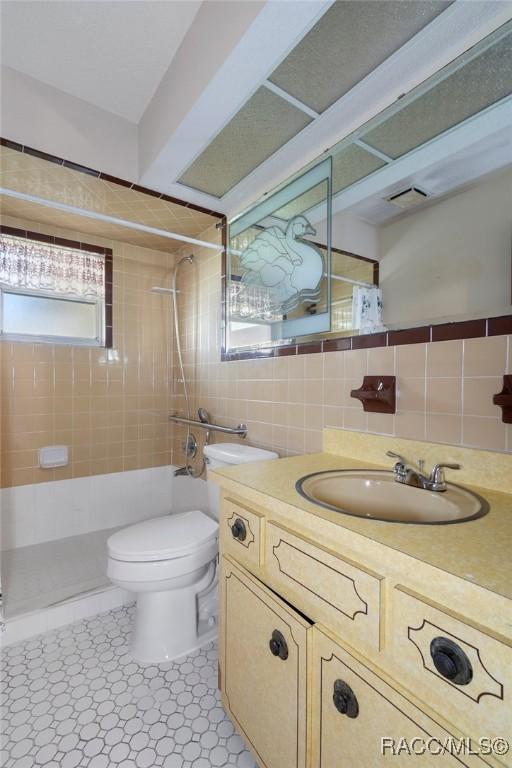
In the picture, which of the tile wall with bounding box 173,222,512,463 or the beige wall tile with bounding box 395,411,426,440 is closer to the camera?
the tile wall with bounding box 173,222,512,463

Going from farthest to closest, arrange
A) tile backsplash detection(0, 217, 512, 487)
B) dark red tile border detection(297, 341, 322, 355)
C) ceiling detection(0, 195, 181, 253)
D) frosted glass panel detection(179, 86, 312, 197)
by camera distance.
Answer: ceiling detection(0, 195, 181, 253)
dark red tile border detection(297, 341, 322, 355)
frosted glass panel detection(179, 86, 312, 197)
tile backsplash detection(0, 217, 512, 487)

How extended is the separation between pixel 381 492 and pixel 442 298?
0.62 meters

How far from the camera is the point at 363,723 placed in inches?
25.6

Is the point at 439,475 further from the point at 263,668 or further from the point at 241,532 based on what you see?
the point at 263,668

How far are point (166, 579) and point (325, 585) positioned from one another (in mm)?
938

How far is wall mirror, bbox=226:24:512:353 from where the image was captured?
95 cm

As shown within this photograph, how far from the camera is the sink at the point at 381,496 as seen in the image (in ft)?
2.84

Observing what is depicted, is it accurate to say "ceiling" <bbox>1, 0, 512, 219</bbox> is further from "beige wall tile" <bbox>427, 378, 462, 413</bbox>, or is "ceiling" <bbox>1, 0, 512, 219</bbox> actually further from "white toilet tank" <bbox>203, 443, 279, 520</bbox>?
"white toilet tank" <bbox>203, 443, 279, 520</bbox>

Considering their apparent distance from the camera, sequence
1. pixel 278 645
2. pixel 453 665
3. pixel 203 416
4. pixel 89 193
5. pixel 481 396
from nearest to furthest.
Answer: pixel 453 665 < pixel 278 645 < pixel 481 396 < pixel 89 193 < pixel 203 416

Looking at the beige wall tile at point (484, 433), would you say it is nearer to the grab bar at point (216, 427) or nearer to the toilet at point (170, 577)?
the toilet at point (170, 577)

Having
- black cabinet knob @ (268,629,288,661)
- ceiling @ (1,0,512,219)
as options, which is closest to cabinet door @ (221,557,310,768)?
black cabinet knob @ (268,629,288,661)

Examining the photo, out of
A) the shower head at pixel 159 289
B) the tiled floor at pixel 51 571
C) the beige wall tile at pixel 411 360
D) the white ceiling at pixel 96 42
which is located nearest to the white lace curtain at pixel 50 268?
the shower head at pixel 159 289

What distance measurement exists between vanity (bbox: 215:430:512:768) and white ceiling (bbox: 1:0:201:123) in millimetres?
1712

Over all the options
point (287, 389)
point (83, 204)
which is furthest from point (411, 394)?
point (83, 204)
